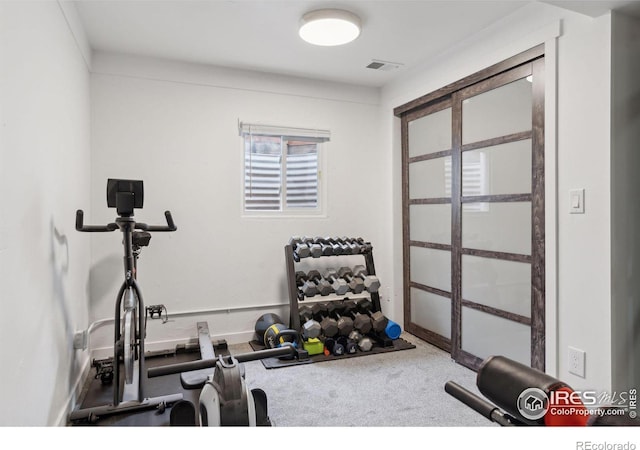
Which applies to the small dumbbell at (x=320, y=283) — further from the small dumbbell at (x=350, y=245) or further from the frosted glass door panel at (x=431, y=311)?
the frosted glass door panel at (x=431, y=311)

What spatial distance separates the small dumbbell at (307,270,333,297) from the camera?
3.30m

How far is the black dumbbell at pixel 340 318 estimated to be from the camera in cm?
324

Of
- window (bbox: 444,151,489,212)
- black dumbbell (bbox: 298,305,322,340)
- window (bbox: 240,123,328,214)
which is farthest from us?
window (bbox: 240,123,328,214)

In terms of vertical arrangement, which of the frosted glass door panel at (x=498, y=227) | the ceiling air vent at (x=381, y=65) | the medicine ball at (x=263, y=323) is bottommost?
the medicine ball at (x=263, y=323)

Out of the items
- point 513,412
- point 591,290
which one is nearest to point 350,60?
point 591,290

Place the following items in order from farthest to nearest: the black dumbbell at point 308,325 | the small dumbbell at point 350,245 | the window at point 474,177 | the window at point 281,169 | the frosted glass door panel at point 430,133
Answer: the window at point 281,169 < the small dumbbell at point 350,245 < the frosted glass door panel at point 430,133 < the black dumbbell at point 308,325 < the window at point 474,177

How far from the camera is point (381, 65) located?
339cm

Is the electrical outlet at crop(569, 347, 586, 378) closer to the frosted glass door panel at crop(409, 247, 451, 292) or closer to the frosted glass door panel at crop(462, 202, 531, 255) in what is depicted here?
the frosted glass door panel at crop(462, 202, 531, 255)

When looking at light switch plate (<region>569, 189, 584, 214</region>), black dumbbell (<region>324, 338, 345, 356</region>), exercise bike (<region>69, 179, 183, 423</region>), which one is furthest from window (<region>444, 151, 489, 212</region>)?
exercise bike (<region>69, 179, 183, 423</region>)

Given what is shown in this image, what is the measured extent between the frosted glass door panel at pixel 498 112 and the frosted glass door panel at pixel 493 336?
130cm

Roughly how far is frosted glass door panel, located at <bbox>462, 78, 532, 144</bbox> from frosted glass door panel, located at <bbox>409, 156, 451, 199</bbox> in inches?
12.6

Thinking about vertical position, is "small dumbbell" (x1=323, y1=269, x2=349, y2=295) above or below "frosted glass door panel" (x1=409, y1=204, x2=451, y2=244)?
below

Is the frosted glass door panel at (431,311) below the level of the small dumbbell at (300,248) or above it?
below

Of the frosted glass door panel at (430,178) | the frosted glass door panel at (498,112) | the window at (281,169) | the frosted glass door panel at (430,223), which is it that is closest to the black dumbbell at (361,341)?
the frosted glass door panel at (430,223)
